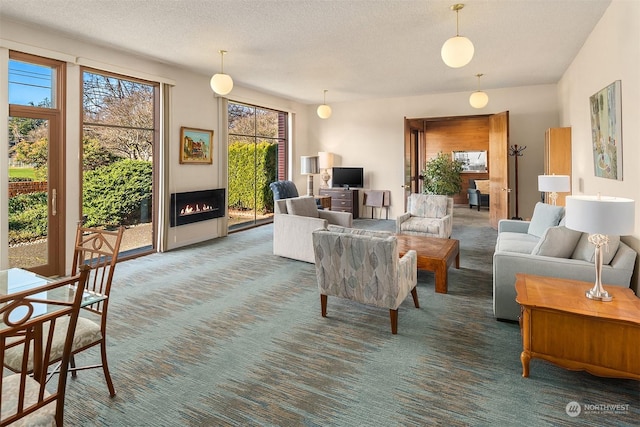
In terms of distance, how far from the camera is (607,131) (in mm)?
3615

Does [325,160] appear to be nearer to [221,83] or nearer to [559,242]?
[221,83]

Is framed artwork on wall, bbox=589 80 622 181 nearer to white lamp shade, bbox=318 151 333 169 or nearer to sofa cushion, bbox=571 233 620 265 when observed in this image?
sofa cushion, bbox=571 233 620 265

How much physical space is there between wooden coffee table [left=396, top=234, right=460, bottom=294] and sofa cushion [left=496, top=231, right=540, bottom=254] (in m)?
0.53

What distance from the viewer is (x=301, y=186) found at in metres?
9.50

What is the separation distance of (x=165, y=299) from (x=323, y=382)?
2178 millimetres

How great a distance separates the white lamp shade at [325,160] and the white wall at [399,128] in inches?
18.3

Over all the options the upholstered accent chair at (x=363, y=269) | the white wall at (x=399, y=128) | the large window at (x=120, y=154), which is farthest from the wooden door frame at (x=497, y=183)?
the large window at (x=120, y=154)

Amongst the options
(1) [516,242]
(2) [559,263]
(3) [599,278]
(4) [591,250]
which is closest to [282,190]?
(1) [516,242]

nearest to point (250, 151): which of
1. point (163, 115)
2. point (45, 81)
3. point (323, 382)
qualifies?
point (163, 115)

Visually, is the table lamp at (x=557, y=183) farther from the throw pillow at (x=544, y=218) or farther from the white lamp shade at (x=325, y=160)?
the white lamp shade at (x=325, y=160)

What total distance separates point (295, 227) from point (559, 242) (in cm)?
315

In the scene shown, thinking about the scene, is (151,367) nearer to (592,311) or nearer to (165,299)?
(165,299)

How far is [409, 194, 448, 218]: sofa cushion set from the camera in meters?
5.92

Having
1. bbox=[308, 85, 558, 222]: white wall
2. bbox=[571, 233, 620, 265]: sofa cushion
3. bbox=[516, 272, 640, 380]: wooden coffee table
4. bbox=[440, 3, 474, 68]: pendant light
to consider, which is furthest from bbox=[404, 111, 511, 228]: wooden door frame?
bbox=[516, 272, 640, 380]: wooden coffee table
